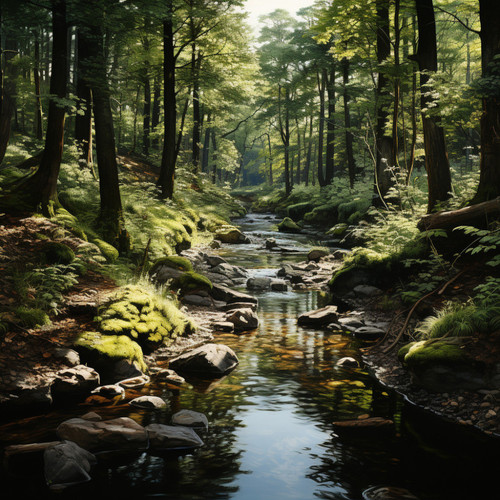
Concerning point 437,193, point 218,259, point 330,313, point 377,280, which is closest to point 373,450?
point 330,313

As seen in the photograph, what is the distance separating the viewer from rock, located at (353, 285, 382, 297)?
1030 cm

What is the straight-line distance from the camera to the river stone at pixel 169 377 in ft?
19.8

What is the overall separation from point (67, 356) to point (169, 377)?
134cm

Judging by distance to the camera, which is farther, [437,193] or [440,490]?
[437,193]

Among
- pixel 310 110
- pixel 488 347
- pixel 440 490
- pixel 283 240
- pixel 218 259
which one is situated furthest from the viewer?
pixel 310 110

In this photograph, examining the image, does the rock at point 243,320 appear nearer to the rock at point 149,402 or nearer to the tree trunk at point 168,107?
the rock at point 149,402

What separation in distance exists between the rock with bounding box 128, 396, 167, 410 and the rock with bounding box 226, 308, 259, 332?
3.42 m

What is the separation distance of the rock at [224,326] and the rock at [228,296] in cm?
164

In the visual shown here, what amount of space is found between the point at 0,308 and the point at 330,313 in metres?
5.84

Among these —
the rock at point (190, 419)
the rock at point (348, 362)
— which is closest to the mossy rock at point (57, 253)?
the rock at point (190, 419)

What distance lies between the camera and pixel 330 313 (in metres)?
9.04

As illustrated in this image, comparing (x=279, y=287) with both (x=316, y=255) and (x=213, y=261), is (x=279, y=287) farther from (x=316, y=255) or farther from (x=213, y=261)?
(x=316, y=255)

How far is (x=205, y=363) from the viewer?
250 inches

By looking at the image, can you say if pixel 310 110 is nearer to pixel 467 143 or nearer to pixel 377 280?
pixel 467 143
